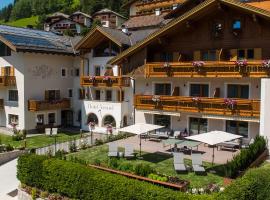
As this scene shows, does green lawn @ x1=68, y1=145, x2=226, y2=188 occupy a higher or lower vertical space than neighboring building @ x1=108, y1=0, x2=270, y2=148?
lower

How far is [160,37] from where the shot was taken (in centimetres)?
2744

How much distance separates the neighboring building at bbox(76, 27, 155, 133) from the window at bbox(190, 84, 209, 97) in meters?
6.43

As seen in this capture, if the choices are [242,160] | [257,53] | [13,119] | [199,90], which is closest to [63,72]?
[13,119]

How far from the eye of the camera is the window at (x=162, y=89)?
28.2 metres

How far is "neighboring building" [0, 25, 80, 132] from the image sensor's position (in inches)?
1334

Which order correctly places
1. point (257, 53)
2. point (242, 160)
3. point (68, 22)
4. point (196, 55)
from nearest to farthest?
point (242, 160)
point (257, 53)
point (196, 55)
point (68, 22)

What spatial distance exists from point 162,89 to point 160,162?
8774mm

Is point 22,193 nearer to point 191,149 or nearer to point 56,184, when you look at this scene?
point 56,184

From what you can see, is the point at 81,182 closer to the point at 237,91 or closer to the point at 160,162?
the point at 160,162

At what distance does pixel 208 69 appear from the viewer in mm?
24531

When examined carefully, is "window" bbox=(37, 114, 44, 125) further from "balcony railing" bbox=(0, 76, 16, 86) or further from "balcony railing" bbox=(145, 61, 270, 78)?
"balcony railing" bbox=(145, 61, 270, 78)

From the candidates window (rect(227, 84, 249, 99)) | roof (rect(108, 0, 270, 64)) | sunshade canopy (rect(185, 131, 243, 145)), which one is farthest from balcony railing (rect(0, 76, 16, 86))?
sunshade canopy (rect(185, 131, 243, 145))

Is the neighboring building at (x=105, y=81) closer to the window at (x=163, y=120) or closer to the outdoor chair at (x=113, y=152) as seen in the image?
the window at (x=163, y=120)

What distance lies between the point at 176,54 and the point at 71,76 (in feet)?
46.5
